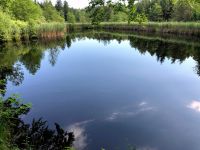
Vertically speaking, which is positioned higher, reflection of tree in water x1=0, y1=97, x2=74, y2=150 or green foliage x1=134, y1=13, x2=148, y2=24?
green foliage x1=134, y1=13, x2=148, y2=24

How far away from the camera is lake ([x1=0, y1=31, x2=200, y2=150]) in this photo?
307 inches

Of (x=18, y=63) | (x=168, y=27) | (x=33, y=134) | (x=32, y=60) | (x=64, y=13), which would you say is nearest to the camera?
(x=33, y=134)

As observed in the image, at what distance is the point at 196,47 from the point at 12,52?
18.5m

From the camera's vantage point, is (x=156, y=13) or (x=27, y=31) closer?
(x=27, y=31)

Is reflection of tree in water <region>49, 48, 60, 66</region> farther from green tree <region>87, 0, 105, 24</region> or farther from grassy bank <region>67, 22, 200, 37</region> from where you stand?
green tree <region>87, 0, 105, 24</region>

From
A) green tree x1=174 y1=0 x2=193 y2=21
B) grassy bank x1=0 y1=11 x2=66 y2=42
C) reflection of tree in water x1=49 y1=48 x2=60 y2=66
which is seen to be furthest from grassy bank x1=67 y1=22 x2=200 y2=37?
reflection of tree in water x1=49 y1=48 x2=60 y2=66

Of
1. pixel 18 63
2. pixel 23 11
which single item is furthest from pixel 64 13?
pixel 18 63

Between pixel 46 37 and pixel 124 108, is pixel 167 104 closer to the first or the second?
pixel 124 108

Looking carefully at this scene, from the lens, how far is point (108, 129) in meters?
8.30

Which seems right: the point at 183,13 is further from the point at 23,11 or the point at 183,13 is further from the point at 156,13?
the point at 23,11

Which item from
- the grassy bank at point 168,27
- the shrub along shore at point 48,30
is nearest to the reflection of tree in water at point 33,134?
the shrub along shore at point 48,30

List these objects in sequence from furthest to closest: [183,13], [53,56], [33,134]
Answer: [183,13]
[53,56]
[33,134]

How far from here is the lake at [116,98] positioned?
781 centimetres

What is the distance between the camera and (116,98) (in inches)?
445
